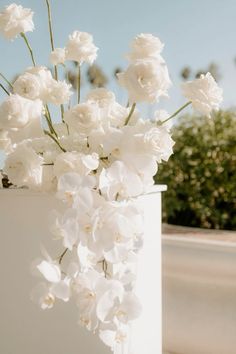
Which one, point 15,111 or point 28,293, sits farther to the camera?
point 28,293

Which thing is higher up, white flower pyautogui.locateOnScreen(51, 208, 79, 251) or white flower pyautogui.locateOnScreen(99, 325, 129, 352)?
white flower pyautogui.locateOnScreen(51, 208, 79, 251)

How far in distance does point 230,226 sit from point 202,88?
4631 millimetres

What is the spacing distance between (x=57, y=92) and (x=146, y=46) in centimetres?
18

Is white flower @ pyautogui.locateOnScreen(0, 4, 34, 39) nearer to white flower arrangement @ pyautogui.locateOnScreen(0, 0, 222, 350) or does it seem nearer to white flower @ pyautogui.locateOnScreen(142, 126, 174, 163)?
white flower arrangement @ pyautogui.locateOnScreen(0, 0, 222, 350)

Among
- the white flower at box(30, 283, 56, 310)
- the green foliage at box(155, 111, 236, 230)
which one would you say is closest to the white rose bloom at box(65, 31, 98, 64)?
the white flower at box(30, 283, 56, 310)

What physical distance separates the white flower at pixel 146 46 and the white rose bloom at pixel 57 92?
0.14m

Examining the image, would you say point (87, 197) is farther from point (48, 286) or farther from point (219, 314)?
point (219, 314)

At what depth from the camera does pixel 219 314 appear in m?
1.36

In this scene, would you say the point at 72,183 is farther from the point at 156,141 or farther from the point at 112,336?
the point at 112,336

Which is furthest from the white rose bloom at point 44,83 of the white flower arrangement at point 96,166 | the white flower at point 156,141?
the white flower at point 156,141

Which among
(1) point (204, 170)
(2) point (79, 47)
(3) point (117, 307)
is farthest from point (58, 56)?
(1) point (204, 170)

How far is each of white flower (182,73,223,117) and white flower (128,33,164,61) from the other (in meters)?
0.08

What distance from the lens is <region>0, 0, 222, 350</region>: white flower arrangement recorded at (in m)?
0.80

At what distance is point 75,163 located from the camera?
85 cm
